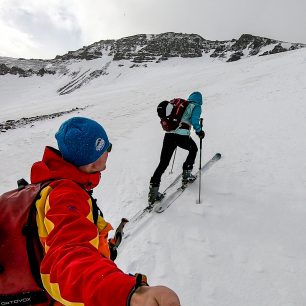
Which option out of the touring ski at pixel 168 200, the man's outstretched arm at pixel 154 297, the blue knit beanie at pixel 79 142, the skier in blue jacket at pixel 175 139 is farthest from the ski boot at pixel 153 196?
the man's outstretched arm at pixel 154 297

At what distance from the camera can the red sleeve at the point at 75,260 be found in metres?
1.01

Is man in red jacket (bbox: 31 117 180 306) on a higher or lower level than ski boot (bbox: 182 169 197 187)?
higher

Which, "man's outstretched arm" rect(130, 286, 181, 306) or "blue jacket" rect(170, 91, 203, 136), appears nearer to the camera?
"man's outstretched arm" rect(130, 286, 181, 306)

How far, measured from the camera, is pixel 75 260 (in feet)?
3.84

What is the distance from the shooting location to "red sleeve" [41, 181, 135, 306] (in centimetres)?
101

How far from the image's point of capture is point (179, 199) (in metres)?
5.69

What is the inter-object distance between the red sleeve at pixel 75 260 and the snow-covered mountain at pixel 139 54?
70571 mm

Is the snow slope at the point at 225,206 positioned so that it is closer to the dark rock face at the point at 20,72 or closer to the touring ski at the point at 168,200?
the touring ski at the point at 168,200

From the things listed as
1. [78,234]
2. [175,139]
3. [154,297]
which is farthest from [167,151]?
[154,297]

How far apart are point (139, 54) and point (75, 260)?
3910 inches

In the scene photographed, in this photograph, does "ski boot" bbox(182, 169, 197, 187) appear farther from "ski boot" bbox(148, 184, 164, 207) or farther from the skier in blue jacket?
"ski boot" bbox(148, 184, 164, 207)

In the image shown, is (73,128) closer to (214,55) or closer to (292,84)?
(292,84)

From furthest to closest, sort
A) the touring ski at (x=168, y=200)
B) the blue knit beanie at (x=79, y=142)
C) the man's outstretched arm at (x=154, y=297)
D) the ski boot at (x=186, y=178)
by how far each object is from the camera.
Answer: the ski boot at (x=186, y=178), the touring ski at (x=168, y=200), the blue knit beanie at (x=79, y=142), the man's outstretched arm at (x=154, y=297)

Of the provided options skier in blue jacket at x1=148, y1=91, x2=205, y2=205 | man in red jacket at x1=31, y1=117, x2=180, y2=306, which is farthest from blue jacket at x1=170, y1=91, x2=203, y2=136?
man in red jacket at x1=31, y1=117, x2=180, y2=306
